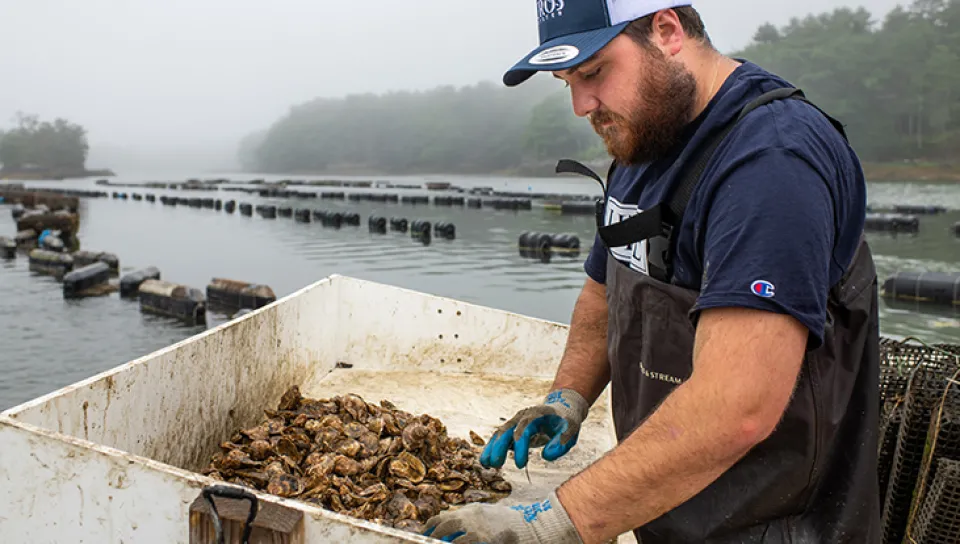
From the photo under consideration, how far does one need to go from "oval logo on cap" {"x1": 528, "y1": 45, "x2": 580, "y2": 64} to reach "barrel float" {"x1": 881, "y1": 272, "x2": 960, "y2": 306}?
17.5m

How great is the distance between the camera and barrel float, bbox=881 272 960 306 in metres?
16.4

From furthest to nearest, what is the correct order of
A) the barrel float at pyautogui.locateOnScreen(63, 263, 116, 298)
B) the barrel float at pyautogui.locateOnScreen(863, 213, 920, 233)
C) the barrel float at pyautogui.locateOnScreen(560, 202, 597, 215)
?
the barrel float at pyautogui.locateOnScreen(560, 202, 597, 215) < the barrel float at pyautogui.locateOnScreen(863, 213, 920, 233) < the barrel float at pyautogui.locateOnScreen(63, 263, 116, 298)

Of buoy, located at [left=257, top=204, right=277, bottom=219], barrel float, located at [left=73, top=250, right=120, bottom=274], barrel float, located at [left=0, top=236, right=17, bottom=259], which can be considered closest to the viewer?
barrel float, located at [left=73, top=250, right=120, bottom=274]

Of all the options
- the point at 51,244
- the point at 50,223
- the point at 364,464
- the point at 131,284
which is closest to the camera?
the point at 364,464

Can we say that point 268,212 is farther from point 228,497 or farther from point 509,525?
point 509,525

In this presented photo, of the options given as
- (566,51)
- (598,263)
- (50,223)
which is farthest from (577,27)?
(50,223)

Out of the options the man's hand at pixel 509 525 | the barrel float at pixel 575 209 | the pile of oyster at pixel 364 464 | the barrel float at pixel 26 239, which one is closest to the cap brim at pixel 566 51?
the man's hand at pixel 509 525

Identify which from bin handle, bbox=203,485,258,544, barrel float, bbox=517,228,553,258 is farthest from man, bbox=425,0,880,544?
barrel float, bbox=517,228,553,258

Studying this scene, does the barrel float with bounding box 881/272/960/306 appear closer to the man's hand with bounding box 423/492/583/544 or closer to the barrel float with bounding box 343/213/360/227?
the man's hand with bounding box 423/492/583/544

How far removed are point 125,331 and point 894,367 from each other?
540 inches

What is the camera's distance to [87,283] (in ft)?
58.7

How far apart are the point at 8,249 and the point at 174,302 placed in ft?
43.0

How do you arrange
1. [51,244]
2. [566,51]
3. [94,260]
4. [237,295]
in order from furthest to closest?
1. [51,244]
2. [94,260]
3. [237,295]
4. [566,51]

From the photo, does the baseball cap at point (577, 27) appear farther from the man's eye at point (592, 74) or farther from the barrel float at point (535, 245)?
the barrel float at point (535, 245)
